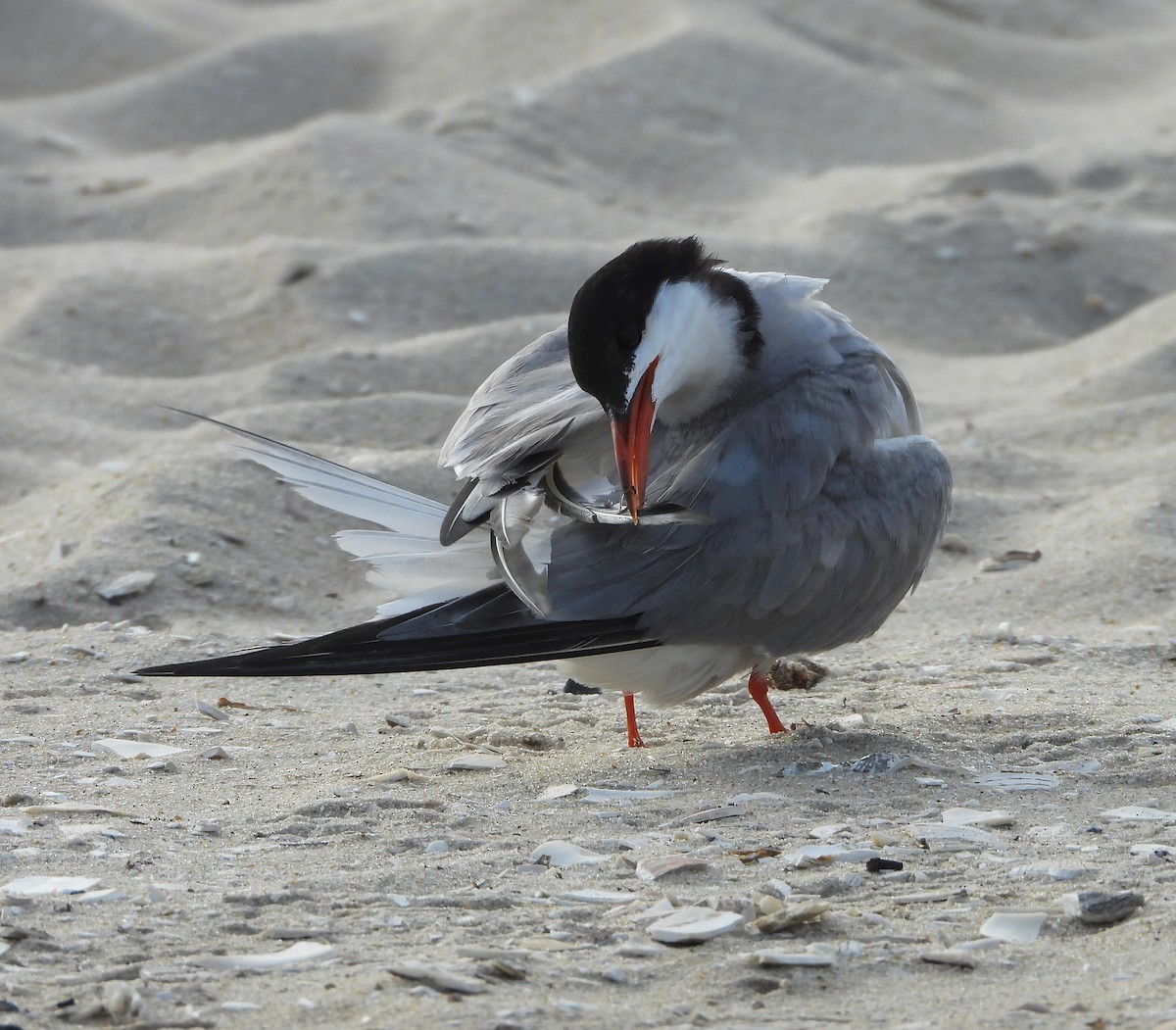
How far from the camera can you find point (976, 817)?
2434 mm

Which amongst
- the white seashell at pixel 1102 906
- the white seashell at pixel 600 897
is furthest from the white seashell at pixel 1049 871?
the white seashell at pixel 600 897

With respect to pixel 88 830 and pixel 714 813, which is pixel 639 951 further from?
pixel 88 830

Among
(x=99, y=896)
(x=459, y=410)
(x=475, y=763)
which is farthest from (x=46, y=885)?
(x=459, y=410)

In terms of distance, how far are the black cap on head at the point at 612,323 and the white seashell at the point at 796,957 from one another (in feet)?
3.23

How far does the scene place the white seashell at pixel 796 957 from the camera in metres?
1.90

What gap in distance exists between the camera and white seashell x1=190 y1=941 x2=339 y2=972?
1898 mm

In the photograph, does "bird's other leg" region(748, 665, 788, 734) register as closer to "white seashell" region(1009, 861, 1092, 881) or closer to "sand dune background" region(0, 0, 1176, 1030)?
"sand dune background" region(0, 0, 1176, 1030)

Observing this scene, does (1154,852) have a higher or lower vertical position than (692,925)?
higher

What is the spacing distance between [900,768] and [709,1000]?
0.96m

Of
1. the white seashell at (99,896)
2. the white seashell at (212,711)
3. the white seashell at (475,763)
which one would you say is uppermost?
the white seashell at (475,763)

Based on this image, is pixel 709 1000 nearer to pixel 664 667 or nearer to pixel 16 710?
pixel 664 667

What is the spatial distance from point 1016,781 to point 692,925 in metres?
0.86

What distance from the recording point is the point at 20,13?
9.48 m

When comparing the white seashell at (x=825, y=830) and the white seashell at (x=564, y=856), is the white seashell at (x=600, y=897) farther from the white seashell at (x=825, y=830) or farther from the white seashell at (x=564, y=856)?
the white seashell at (x=825, y=830)
